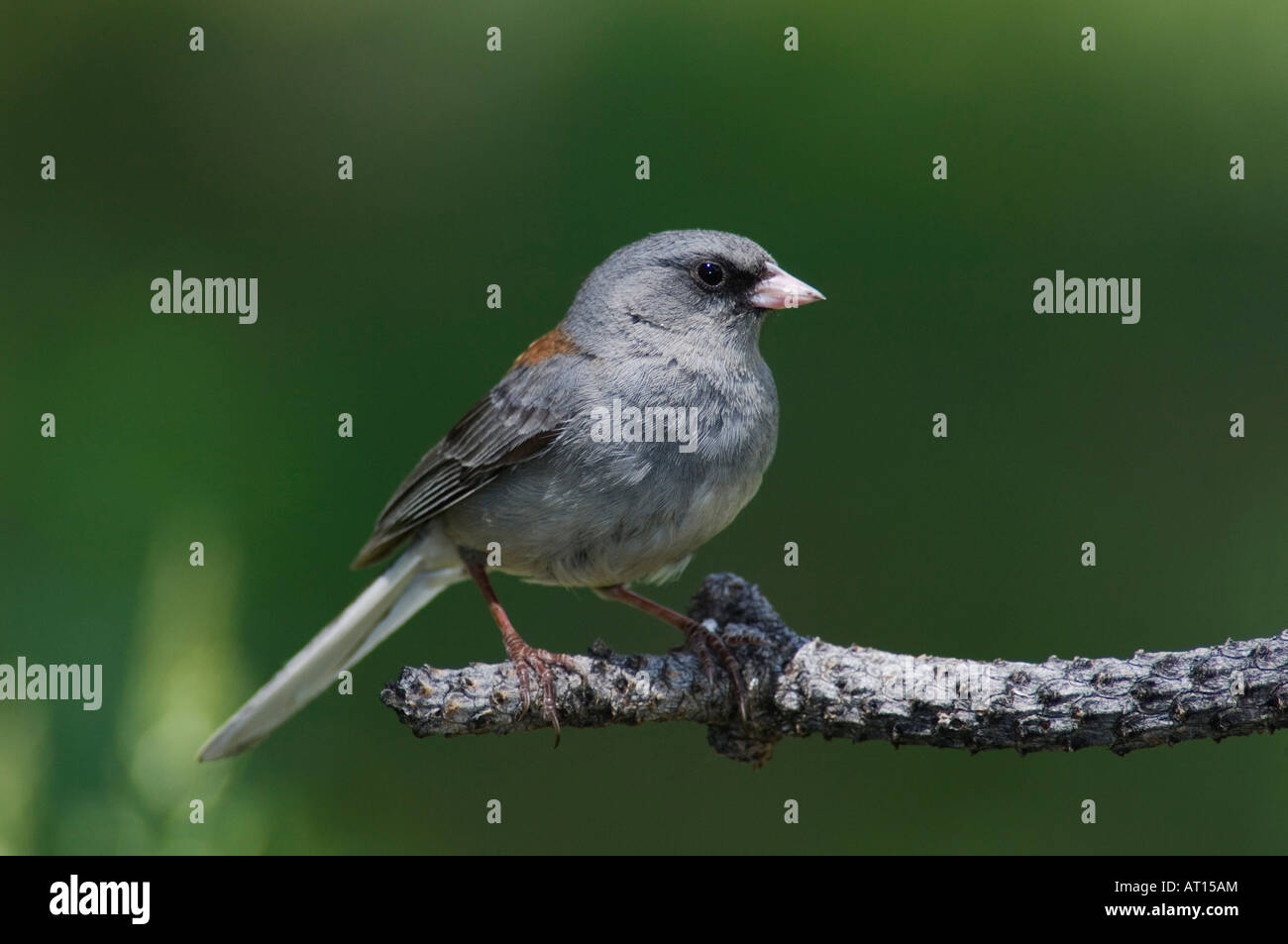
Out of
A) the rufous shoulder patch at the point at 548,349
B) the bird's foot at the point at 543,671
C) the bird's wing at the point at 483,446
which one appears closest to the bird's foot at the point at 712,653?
the bird's foot at the point at 543,671

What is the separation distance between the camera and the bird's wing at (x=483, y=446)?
3.49 meters

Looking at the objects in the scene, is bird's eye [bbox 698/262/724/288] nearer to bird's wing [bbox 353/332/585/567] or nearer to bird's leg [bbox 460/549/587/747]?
bird's wing [bbox 353/332/585/567]

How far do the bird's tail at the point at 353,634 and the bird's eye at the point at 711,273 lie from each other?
3.92 ft

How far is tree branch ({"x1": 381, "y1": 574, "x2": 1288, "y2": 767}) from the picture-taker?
227 cm

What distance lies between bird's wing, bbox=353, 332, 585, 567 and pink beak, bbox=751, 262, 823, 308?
1.95ft

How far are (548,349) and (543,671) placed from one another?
4.01ft

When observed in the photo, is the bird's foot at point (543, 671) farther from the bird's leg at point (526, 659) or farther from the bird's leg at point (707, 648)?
the bird's leg at point (707, 648)

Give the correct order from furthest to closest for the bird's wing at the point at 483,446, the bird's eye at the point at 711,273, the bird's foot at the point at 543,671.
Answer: the bird's eye at the point at 711,273, the bird's wing at the point at 483,446, the bird's foot at the point at 543,671

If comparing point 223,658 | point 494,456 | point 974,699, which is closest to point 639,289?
point 494,456

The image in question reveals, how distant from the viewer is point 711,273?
366 centimetres

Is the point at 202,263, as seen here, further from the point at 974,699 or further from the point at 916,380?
the point at 974,699

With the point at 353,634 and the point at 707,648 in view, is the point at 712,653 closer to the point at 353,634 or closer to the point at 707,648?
the point at 707,648

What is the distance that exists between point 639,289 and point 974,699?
1737mm

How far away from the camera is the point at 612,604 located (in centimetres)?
436
